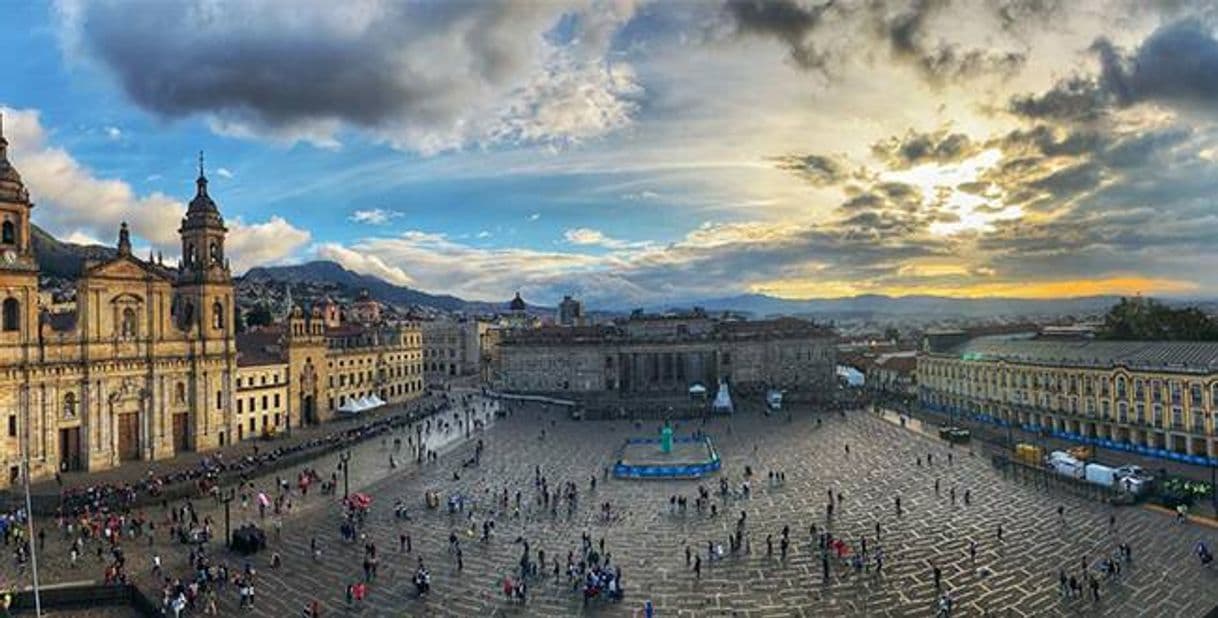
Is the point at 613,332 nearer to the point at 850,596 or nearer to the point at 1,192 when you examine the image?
the point at 1,192

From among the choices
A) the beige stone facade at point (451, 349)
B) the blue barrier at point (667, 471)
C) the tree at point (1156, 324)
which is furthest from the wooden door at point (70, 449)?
the tree at point (1156, 324)

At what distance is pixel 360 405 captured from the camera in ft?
250

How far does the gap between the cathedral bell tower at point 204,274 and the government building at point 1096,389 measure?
6654 centimetres

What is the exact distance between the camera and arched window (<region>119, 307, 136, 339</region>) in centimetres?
5319

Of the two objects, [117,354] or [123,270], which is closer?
[117,354]

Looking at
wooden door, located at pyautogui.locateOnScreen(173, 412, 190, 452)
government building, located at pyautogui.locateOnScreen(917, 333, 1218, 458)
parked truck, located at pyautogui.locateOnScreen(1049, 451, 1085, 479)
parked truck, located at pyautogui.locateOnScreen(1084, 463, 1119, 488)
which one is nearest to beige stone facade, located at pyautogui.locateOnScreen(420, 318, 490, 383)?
wooden door, located at pyautogui.locateOnScreen(173, 412, 190, 452)

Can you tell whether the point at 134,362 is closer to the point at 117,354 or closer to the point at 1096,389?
the point at 117,354

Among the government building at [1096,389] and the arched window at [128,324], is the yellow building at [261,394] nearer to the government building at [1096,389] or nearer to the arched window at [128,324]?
the arched window at [128,324]

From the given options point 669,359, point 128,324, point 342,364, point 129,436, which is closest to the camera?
point 129,436

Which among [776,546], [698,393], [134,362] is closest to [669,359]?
[698,393]

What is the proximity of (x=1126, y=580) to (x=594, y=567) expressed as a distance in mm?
19405

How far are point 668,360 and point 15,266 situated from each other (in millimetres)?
70839

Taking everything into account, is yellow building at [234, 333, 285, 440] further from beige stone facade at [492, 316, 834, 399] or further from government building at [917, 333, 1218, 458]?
government building at [917, 333, 1218, 458]

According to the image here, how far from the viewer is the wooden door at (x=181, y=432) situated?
57156 millimetres
